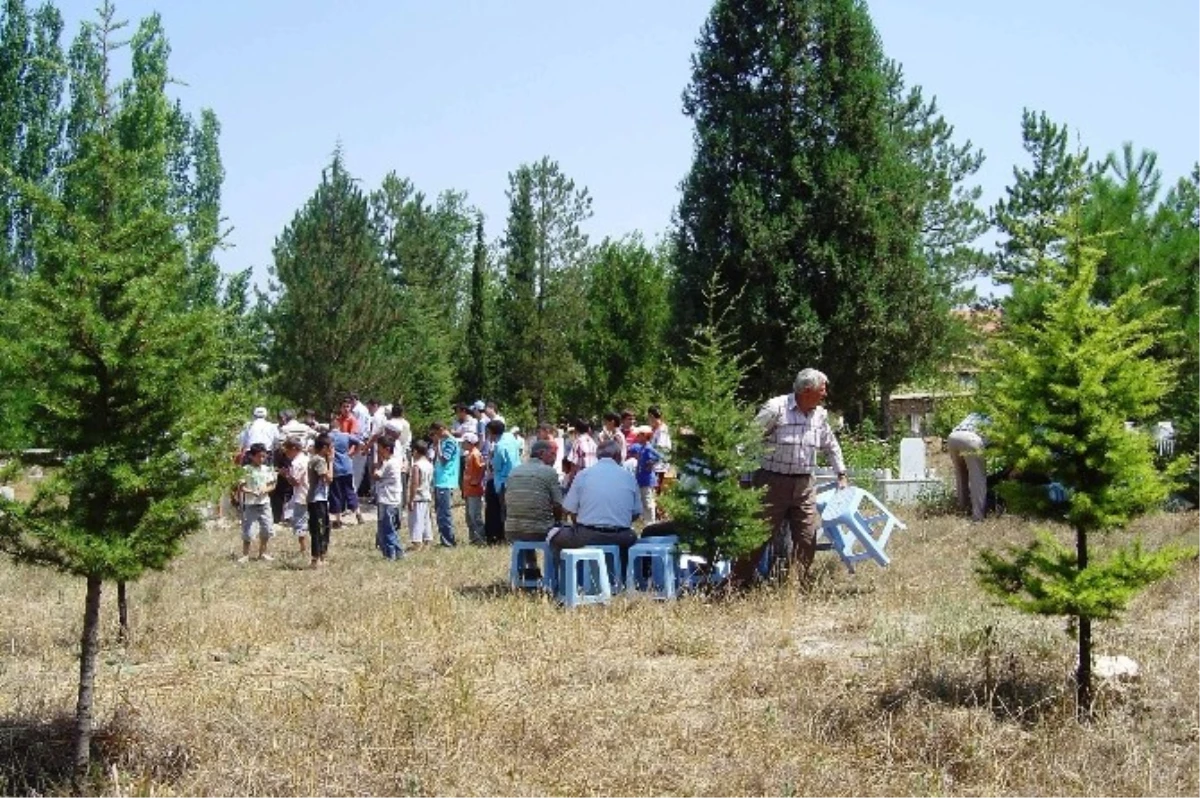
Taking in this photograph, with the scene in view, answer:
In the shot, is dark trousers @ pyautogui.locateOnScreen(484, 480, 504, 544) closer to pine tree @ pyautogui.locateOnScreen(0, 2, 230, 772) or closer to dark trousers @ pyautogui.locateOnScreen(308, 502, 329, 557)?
dark trousers @ pyautogui.locateOnScreen(308, 502, 329, 557)

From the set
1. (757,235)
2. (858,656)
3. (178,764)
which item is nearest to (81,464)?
(178,764)

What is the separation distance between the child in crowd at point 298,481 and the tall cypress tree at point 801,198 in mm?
11569

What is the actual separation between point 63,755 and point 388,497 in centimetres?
851

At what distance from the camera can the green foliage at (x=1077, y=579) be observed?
22.1ft

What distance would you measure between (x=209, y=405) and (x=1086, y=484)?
474 centimetres

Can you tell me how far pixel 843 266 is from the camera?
2509 cm

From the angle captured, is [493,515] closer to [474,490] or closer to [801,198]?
[474,490]

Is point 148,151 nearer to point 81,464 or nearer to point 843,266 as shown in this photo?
point 81,464

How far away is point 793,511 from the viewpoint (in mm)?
10875

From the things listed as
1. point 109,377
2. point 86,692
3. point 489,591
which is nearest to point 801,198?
point 489,591

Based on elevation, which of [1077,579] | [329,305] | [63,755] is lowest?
[63,755]

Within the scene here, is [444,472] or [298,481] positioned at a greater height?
[444,472]

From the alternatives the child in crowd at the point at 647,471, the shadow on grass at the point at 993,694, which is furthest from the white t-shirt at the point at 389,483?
the shadow on grass at the point at 993,694

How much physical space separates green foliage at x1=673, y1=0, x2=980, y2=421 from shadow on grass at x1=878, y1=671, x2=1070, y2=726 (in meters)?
17.4
